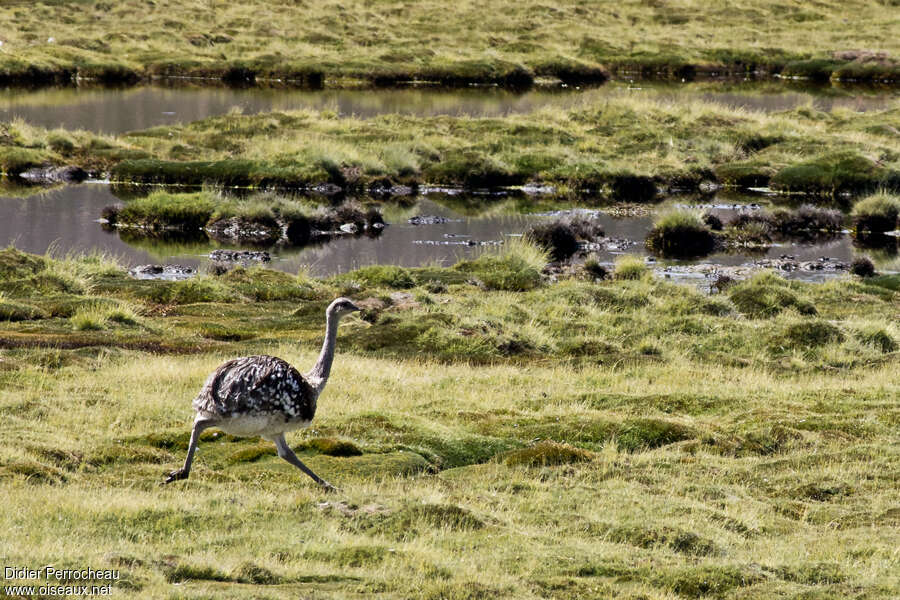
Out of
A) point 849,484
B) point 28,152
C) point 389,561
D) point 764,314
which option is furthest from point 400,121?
point 389,561

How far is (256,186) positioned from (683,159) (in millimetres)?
21846

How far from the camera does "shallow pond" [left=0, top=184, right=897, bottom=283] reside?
44.7 meters

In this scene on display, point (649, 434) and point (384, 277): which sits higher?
point (649, 434)

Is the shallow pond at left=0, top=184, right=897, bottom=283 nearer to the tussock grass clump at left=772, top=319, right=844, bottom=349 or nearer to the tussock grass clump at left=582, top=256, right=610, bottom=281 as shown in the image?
the tussock grass clump at left=582, top=256, right=610, bottom=281

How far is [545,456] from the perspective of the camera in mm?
18922

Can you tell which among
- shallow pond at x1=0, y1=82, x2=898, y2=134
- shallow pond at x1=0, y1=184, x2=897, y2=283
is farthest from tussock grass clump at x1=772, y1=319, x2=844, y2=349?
shallow pond at x1=0, y1=82, x2=898, y2=134

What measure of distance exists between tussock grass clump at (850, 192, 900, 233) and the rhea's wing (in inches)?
1667

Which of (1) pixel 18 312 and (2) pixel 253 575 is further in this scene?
(1) pixel 18 312

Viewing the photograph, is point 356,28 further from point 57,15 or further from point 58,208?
point 58,208

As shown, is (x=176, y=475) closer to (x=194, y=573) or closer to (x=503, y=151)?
(x=194, y=573)

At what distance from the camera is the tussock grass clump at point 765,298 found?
1417 inches

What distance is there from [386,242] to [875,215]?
20445 mm

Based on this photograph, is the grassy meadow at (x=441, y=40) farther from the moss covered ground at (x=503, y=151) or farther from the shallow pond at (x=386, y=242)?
the shallow pond at (x=386, y=242)

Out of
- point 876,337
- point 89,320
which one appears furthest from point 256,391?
point 876,337
